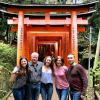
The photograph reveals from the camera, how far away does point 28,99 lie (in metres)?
9.17

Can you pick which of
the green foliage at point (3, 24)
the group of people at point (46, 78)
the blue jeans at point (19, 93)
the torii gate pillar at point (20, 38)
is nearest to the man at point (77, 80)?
the group of people at point (46, 78)

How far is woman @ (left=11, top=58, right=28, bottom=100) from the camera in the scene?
8.81 metres

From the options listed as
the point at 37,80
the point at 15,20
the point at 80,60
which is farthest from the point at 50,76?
the point at 80,60

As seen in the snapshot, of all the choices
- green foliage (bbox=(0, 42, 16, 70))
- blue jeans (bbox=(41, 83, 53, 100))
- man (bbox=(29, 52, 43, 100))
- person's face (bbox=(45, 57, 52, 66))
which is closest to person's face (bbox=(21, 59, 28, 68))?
man (bbox=(29, 52, 43, 100))

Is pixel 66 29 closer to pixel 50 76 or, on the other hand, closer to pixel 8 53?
pixel 8 53

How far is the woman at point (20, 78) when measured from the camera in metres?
8.81

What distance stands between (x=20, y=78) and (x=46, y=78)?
0.78 metres

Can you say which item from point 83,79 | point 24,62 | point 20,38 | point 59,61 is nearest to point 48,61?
point 59,61

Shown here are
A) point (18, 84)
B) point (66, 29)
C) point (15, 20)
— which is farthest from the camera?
point (66, 29)

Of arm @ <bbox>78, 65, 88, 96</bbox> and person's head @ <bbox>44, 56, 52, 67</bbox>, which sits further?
person's head @ <bbox>44, 56, 52, 67</bbox>

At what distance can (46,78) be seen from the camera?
942 centimetres

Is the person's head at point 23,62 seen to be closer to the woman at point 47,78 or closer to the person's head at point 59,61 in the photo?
the woman at point 47,78

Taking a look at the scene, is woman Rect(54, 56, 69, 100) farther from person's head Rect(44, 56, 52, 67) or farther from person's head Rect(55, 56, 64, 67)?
person's head Rect(44, 56, 52, 67)

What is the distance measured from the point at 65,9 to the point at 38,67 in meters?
12.4
